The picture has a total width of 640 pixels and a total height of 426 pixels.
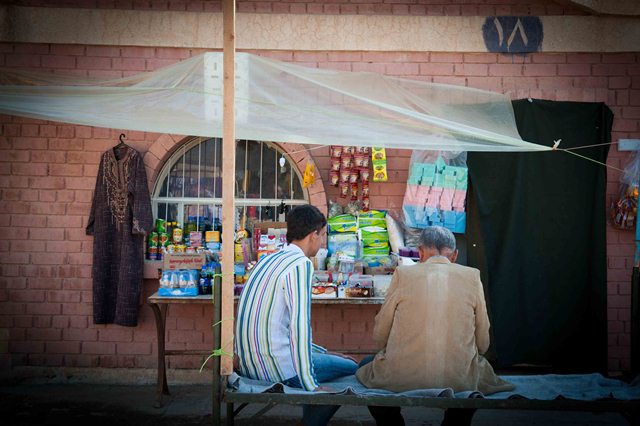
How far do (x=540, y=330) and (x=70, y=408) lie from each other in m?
4.50

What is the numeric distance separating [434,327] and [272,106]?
1.97 metres

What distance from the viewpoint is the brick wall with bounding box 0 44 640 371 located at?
6.23m

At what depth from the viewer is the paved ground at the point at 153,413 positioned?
5.18m

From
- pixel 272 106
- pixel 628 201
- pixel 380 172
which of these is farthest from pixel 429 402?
pixel 628 201

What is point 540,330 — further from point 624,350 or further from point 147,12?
point 147,12

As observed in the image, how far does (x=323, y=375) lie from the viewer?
3.97 metres

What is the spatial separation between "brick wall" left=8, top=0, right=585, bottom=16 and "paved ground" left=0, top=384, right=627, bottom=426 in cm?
386

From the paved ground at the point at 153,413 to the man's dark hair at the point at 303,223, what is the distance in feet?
6.70

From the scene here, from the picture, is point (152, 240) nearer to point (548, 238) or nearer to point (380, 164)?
point (380, 164)

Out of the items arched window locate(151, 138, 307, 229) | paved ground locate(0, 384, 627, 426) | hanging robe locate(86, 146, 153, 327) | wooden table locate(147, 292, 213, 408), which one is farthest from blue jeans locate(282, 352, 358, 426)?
hanging robe locate(86, 146, 153, 327)

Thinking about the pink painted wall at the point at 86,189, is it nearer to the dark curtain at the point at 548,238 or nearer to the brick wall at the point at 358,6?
the brick wall at the point at 358,6

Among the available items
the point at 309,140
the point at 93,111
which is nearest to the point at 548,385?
the point at 309,140

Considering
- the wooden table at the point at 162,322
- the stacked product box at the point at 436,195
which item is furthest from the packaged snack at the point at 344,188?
the wooden table at the point at 162,322

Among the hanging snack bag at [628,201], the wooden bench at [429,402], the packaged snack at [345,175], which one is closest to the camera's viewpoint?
the wooden bench at [429,402]
